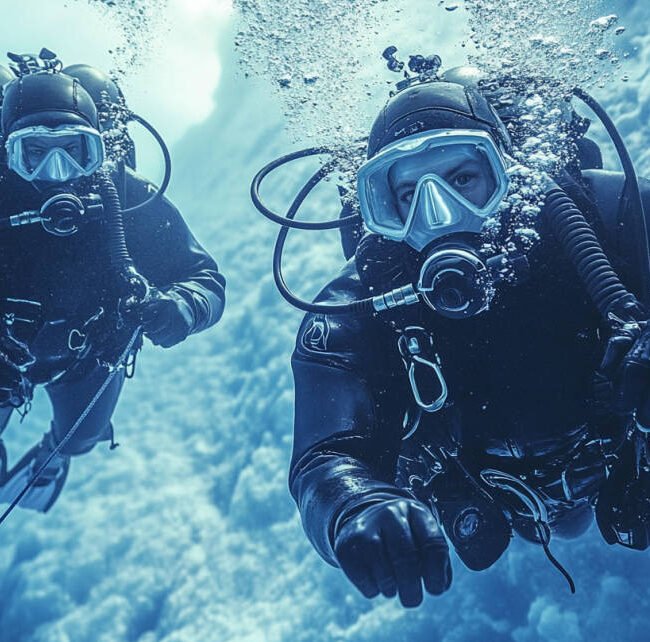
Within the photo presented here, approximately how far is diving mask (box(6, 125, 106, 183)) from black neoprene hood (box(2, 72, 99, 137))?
4.3 inches

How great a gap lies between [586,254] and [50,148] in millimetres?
3978

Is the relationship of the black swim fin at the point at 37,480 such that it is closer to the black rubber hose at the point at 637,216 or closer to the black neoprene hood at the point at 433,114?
the black neoprene hood at the point at 433,114

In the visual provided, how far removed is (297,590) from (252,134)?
20.7 m

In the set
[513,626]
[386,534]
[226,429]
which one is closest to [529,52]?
[386,534]

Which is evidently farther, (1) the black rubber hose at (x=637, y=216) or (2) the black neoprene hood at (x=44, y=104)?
(2) the black neoprene hood at (x=44, y=104)

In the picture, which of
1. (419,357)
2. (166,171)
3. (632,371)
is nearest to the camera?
(632,371)

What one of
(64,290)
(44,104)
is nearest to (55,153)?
(44,104)

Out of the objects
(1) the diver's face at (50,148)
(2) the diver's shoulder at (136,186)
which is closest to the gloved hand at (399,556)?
(1) the diver's face at (50,148)

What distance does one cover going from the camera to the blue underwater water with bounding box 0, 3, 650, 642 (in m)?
7.73

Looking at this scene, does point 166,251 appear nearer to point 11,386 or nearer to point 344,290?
point 11,386

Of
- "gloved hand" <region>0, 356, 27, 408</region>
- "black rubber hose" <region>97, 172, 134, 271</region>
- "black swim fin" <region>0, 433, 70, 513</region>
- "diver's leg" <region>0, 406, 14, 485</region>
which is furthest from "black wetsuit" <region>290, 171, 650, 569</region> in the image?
"black swim fin" <region>0, 433, 70, 513</region>

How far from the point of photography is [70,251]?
14.2 ft

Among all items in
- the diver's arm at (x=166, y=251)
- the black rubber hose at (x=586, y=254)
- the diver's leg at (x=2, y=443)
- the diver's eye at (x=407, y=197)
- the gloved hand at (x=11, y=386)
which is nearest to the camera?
the black rubber hose at (x=586, y=254)

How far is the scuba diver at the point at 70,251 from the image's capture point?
13.0 feet
